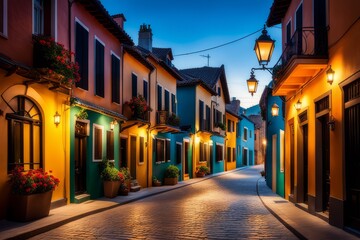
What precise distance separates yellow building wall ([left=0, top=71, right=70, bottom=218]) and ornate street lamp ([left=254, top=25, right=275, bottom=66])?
587 cm

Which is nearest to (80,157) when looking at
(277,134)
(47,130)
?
(47,130)

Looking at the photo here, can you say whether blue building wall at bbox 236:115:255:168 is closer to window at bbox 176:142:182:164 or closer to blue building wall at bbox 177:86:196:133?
blue building wall at bbox 177:86:196:133

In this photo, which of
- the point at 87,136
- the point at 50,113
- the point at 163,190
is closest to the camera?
the point at 50,113

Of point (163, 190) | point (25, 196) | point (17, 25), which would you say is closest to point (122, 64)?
point (163, 190)

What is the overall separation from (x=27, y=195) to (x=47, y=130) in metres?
2.52

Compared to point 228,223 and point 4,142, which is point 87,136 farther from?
point 228,223

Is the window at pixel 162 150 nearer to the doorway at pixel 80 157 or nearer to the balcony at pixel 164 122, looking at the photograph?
the balcony at pixel 164 122

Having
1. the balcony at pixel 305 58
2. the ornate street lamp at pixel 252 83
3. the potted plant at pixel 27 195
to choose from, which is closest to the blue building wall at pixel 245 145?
the ornate street lamp at pixel 252 83

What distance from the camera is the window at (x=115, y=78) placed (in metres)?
17.7

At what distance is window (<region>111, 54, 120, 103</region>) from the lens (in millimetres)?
17656

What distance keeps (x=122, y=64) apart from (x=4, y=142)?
967 cm

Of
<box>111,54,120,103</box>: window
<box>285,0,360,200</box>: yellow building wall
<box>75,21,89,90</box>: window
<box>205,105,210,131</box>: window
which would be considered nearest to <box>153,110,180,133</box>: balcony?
<box>111,54,120,103</box>: window

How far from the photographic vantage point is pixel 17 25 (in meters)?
10.4

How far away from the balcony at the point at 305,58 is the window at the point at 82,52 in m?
6.43
